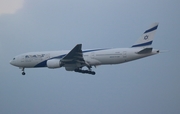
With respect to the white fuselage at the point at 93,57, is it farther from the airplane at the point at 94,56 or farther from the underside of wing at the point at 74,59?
the underside of wing at the point at 74,59

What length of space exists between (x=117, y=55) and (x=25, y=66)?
1562 cm

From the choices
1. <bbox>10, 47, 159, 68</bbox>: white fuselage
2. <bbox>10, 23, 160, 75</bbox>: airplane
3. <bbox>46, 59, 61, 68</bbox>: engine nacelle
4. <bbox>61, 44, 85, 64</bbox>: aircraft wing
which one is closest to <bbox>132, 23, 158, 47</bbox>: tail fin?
<bbox>10, 23, 160, 75</bbox>: airplane

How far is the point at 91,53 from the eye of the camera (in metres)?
48.0

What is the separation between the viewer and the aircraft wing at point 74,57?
45.2 metres

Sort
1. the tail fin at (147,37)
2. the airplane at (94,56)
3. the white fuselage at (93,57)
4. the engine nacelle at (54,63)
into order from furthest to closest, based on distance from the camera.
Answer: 1. the engine nacelle at (54,63)
2. the tail fin at (147,37)
3. the white fuselage at (93,57)
4. the airplane at (94,56)

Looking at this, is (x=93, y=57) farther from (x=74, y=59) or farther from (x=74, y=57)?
(x=74, y=57)

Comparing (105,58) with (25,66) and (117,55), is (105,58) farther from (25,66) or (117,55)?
(25,66)

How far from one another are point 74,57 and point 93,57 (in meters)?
2.91

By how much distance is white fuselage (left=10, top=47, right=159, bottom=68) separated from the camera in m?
45.5

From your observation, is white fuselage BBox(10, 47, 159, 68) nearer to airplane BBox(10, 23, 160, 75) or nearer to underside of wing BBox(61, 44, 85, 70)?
airplane BBox(10, 23, 160, 75)

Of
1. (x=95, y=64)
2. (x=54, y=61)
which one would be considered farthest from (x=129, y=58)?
(x=54, y=61)

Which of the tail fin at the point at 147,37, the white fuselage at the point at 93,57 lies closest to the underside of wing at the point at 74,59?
the white fuselage at the point at 93,57

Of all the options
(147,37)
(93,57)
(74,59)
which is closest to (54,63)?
(74,59)

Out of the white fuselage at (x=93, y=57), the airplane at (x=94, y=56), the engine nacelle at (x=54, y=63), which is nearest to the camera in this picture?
the airplane at (x=94, y=56)
